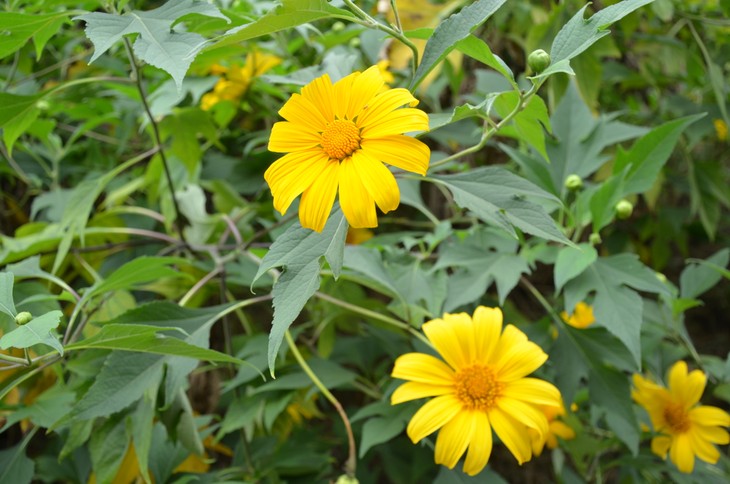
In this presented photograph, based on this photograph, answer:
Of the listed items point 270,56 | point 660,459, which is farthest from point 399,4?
point 660,459

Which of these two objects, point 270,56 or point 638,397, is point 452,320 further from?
→ point 270,56

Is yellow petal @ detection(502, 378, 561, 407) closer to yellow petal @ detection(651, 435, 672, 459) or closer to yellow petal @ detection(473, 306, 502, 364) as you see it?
yellow petal @ detection(473, 306, 502, 364)

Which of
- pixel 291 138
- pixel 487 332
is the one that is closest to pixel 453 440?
pixel 487 332

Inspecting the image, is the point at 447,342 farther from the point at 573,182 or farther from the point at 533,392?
the point at 573,182

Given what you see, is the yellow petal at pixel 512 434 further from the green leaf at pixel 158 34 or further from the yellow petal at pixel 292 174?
the green leaf at pixel 158 34

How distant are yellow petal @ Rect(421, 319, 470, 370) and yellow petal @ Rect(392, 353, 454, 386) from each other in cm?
1

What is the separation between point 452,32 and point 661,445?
0.69 meters

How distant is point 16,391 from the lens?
1.00m

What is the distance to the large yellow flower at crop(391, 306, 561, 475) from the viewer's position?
704 millimetres

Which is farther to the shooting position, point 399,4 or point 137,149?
point 137,149

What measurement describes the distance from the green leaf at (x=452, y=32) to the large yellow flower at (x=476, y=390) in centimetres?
30

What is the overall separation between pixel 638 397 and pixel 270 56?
32.2 inches

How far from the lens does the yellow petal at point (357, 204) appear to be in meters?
0.55

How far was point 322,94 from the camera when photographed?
0.59 m
